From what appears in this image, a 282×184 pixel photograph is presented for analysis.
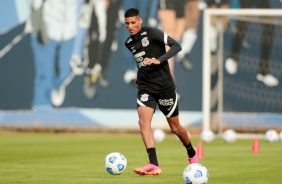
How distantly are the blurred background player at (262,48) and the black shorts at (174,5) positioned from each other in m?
1.89

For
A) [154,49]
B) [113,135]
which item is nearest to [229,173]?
[154,49]

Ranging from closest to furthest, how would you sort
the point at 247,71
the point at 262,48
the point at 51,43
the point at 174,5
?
the point at 247,71 → the point at 262,48 → the point at 174,5 → the point at 51,43

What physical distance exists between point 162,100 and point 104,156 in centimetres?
431

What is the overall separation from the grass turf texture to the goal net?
9.78 ft

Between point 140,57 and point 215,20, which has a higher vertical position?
point 140,57

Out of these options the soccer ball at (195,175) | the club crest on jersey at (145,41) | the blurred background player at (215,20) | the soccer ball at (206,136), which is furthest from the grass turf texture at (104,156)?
the blurred background player at (215,20)

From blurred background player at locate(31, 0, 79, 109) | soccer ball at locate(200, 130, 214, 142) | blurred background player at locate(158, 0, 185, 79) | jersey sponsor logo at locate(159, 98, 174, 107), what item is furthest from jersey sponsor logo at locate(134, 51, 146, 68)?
blurred background player at locate(31, 0, 79, 109)

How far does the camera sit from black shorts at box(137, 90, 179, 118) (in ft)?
38.0

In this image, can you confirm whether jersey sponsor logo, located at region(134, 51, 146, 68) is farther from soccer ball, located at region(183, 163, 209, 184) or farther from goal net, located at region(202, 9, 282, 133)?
goal net, located at region(202, 9, 282, 133)

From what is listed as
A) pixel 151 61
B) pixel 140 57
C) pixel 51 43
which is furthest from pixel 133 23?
pixel 51 43

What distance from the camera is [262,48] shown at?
82.9ft

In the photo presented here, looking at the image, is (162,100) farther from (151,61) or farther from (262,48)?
(262,48)

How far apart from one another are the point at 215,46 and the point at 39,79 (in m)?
5.93

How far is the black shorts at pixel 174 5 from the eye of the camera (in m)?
26.0
